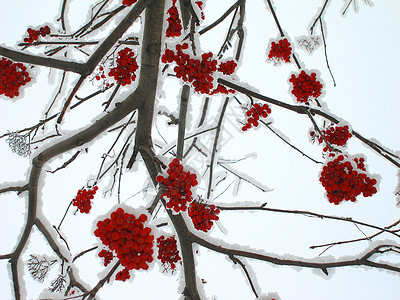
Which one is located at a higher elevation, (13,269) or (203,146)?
(203,146)

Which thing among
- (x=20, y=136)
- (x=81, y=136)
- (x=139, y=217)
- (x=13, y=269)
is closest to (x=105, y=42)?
(x=81, y=136)

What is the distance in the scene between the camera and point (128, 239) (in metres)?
1.31

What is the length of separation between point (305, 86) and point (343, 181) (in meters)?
1.17

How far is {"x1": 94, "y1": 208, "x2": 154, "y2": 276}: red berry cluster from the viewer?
4.29 feet

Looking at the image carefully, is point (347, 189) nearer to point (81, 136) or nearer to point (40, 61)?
point (81, 136)

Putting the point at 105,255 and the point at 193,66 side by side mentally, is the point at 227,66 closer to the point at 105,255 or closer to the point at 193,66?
the point at 193,66

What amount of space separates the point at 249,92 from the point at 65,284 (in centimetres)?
241

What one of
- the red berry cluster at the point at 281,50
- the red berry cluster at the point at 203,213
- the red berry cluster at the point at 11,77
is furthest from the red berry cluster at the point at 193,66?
the red berry cluster at the point at 281,50

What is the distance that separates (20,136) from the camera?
2.83 metres

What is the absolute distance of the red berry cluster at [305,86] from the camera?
2730 millimetres

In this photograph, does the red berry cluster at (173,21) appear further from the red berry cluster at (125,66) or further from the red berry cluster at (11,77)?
the red berry cluster at (11,77)

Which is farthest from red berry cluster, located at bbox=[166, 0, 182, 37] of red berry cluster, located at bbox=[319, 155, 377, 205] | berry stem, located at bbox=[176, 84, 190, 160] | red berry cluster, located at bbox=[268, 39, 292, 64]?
red berry cluster, located at bbox=[319, 155, 377, 205]

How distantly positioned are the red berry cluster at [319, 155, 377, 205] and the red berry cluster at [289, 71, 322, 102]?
95cm

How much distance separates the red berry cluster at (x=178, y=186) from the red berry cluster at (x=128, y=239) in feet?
0.77
